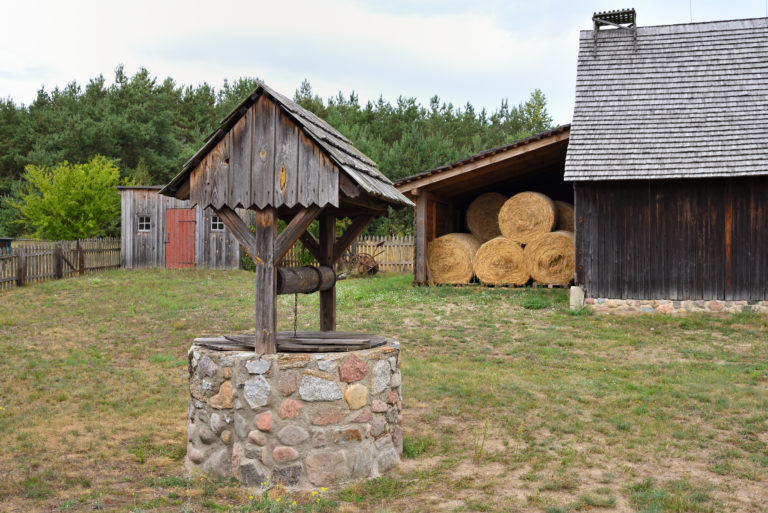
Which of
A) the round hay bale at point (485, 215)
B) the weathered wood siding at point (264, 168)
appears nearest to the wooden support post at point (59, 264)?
the round hay bale at point (485, 215)

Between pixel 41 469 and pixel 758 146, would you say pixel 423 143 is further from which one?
pixel 41 469

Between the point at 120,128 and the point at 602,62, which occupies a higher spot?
the point at 120,128

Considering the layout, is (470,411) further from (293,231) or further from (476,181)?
(476,181)

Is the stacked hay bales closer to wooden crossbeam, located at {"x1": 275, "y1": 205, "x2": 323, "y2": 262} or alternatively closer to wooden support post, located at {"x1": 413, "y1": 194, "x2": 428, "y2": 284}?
wooden support post, located at {"x1": 413, "y1": 194, "x2": 428, "y2": 284}

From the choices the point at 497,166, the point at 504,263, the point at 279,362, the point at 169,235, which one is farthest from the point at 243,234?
the point at 169,235

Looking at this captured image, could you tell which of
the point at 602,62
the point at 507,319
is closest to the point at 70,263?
the point at 507,319

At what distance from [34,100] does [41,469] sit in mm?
44005

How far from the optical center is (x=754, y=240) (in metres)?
13.1

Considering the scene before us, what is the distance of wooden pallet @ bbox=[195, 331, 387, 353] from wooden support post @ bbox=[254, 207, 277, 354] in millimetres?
190

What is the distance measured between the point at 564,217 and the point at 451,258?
9.60 feet

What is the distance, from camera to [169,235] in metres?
23.6

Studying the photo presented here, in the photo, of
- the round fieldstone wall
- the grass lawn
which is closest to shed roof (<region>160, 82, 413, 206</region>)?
the round fieldstone wall

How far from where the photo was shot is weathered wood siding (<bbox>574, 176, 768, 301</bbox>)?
43.0ft

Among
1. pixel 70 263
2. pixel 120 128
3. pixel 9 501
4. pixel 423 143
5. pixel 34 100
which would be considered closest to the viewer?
pixel 9 501
